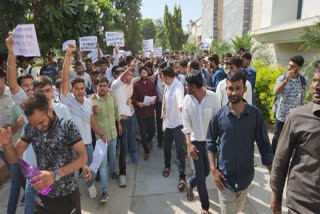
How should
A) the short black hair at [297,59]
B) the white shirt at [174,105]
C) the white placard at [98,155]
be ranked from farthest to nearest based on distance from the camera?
the white shirt at [174,105] → the short black hair at [297,59] → the white placard at [98,155]

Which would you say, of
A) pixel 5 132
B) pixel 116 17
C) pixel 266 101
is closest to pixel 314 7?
pixel 266 101

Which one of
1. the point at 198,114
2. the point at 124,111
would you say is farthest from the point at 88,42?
the point at 198,114

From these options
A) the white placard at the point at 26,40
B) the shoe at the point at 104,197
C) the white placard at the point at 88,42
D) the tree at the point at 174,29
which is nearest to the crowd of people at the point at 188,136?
the shoe at the point at 104,197

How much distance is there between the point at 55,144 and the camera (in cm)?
238

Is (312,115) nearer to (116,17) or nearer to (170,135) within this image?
(170,135)

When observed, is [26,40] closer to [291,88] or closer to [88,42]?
[88,42]

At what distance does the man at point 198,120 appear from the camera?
11.7 feet

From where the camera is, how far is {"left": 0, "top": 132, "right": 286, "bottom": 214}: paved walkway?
4066mm

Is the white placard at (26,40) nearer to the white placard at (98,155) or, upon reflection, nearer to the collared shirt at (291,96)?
the white placard at (98,155)

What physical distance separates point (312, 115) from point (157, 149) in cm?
487

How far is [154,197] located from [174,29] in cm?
3459

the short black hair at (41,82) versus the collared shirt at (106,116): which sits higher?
the short black hair at (41,82)

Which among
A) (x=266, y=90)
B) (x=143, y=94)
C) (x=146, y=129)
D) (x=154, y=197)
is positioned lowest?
(x=154, y=197)

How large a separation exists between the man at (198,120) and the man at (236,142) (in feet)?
2.41
